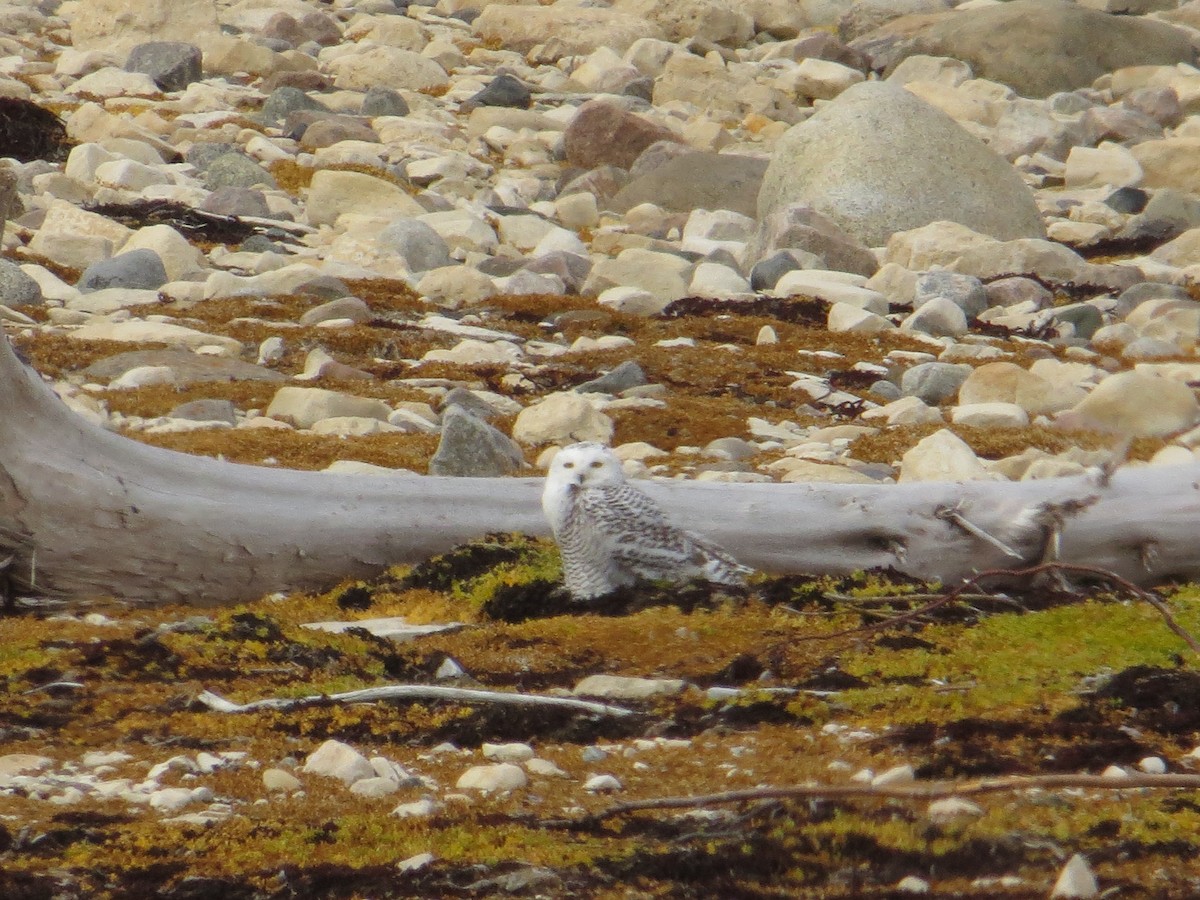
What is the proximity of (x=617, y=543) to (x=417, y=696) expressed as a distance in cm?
174

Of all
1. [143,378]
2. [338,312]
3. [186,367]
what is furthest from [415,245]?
[143,378]

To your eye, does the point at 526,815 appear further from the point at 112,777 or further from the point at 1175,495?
the point at 1175,495

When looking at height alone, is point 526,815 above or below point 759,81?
below

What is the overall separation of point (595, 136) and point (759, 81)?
8397mm

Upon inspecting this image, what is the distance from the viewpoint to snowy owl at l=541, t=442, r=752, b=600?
642cm

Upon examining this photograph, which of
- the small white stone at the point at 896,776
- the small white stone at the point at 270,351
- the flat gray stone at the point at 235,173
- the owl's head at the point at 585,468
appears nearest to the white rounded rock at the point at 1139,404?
the owl's head at the point at 585,468

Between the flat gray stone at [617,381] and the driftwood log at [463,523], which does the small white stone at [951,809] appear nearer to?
the driftwood log at [463,523]

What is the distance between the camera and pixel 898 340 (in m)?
14.8

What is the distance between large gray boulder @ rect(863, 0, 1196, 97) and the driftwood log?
92.5ft

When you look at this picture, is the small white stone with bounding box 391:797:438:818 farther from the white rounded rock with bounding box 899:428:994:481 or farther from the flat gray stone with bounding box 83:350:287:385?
the flat gray stone with bounding box 83:350:287:385

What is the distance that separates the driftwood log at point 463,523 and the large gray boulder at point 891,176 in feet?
42.6

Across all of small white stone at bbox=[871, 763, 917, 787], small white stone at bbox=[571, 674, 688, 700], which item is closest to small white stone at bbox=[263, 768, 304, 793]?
small white stone at bbox=[571, 674, 688, 700]

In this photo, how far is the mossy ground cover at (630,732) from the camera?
11.1 feet

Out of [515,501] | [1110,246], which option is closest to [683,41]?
[1110,246]
